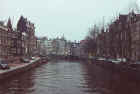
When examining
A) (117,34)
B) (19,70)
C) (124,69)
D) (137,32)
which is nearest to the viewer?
(124,69)

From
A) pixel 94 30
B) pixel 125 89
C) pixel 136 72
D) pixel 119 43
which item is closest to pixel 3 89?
pixel 125 89

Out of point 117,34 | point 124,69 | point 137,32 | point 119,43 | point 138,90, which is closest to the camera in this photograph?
point 138,90

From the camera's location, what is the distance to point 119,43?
63094 millimetres

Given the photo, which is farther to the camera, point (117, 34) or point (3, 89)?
point (117, 34)

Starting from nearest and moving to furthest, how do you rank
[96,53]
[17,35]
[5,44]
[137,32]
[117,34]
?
[137,32] < [117,34] < [5,44] < [17,35] < [96,53]

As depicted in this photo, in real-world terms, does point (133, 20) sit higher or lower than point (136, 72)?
higher

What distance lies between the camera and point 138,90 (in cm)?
3291

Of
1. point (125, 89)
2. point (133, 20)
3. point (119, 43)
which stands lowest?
point (125, 89)

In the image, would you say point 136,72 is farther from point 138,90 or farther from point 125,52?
point 125,52

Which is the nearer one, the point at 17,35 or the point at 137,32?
the point at 137,32

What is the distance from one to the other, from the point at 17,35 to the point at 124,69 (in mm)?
58937

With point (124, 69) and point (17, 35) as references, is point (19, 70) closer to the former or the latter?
point (124, 69)

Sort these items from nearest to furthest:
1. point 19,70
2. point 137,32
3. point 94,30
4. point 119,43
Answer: point 19,70, point 119,43, point 137,32, point 94,30

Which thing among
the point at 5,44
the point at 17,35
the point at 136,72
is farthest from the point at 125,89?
the point at 17,35
